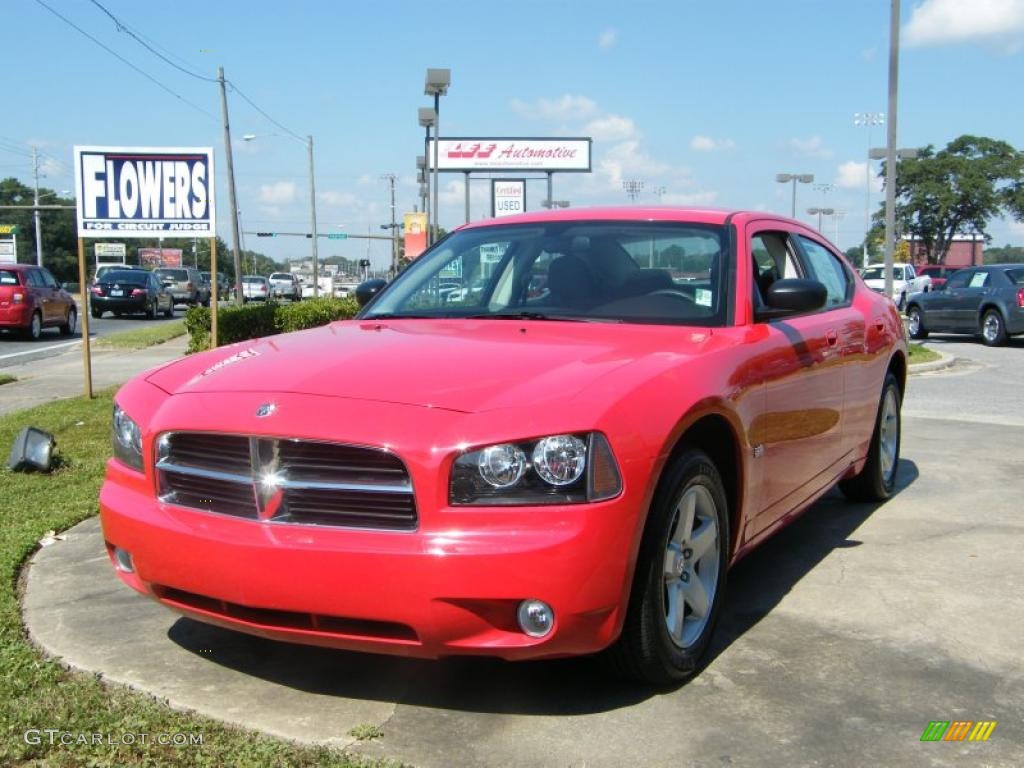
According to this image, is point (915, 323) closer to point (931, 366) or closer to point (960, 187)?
point (931, 366)

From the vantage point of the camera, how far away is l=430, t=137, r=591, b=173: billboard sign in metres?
54.2

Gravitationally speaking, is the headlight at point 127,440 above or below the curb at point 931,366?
above

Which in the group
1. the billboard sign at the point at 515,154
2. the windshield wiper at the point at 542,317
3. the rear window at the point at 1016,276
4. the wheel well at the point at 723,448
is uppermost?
the billboard sign at the point at 515,154

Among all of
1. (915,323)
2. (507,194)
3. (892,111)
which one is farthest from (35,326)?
(507,194)

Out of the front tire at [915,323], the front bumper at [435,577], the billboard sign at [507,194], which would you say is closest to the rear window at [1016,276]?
the front tire at [915,323]

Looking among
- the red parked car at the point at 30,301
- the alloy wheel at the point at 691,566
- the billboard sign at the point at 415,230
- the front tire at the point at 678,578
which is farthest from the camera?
the billboard sign at the point at 415,230

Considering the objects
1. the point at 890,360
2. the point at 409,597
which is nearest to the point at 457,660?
the point at 409,597

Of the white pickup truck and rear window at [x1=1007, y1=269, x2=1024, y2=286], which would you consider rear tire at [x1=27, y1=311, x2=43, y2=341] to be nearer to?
rear window at [x1=1007, y1=269, x2=1024, y2=286]

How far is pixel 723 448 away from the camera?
3.70 m

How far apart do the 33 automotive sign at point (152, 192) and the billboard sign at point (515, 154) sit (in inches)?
1700

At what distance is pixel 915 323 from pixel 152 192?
53.9 ft

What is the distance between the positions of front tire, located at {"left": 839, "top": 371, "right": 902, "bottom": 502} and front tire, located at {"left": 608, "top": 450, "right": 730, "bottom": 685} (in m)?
2.54

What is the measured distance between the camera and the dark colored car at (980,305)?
1903 centimetres

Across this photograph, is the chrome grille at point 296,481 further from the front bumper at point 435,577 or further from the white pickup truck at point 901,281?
the white pickup truck at point 901,281
